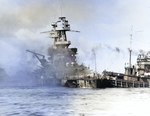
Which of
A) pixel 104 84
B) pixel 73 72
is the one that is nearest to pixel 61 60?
pixel 73 72

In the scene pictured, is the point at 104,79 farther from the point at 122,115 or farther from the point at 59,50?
the point at 122,115

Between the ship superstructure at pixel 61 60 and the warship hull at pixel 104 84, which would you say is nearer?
the warship hull at pixel 104 84

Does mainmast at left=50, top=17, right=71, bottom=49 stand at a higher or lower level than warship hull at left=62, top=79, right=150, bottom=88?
higher

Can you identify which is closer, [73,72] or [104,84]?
[104,84]

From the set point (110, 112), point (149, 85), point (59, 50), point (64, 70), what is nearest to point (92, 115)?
point (110, 112)

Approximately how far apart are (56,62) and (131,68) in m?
30.8

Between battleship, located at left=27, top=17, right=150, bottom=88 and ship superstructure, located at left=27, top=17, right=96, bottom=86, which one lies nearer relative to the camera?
battleship, located at left=27, top=17, right=150, bottom=88

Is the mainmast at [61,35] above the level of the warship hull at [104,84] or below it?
above

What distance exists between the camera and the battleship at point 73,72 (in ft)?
302

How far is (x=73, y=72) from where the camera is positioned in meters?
117

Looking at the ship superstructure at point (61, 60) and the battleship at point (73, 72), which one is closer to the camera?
the battleship at point (73, 72)

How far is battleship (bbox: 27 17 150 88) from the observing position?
302 feet

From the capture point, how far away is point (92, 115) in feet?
97.3

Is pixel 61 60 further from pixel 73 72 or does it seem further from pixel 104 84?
pixel 104 84
